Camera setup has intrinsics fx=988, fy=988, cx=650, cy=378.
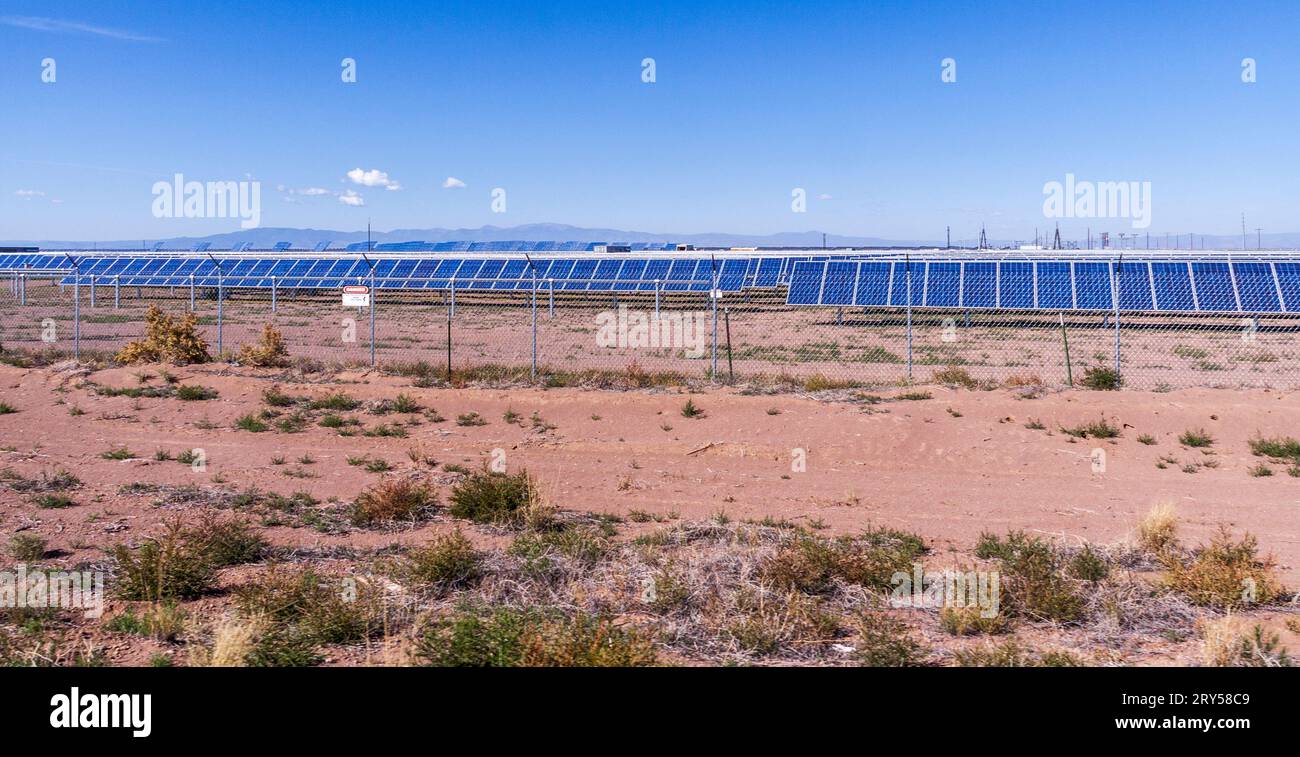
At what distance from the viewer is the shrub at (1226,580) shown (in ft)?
24.5

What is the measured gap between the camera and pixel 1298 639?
6715 millimetres

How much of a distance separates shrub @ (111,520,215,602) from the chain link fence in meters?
11.2

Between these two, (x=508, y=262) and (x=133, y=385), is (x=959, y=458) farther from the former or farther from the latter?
(x=508, y=262)

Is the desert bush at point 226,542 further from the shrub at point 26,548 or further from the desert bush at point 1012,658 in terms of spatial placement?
the desert bush at point 1012,658

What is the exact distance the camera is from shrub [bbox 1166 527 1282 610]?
7.46m

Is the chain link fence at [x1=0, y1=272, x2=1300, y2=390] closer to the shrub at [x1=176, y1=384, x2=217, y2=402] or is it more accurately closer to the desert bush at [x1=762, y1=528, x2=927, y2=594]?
the shrub at [x1=176, y1=384, x2=217, y2=402]

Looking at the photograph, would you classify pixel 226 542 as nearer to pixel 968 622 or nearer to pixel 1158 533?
pixel 968 622

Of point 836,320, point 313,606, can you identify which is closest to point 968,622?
point 313,606

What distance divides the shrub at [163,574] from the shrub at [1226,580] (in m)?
7.66

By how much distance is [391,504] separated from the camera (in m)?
10.4

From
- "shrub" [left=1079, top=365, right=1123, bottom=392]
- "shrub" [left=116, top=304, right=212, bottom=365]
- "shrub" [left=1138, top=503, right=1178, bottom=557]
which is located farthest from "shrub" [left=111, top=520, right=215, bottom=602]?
"shrub" [left=1079, top=365, right=1123, bottom=392]

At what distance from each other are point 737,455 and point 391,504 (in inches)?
224
